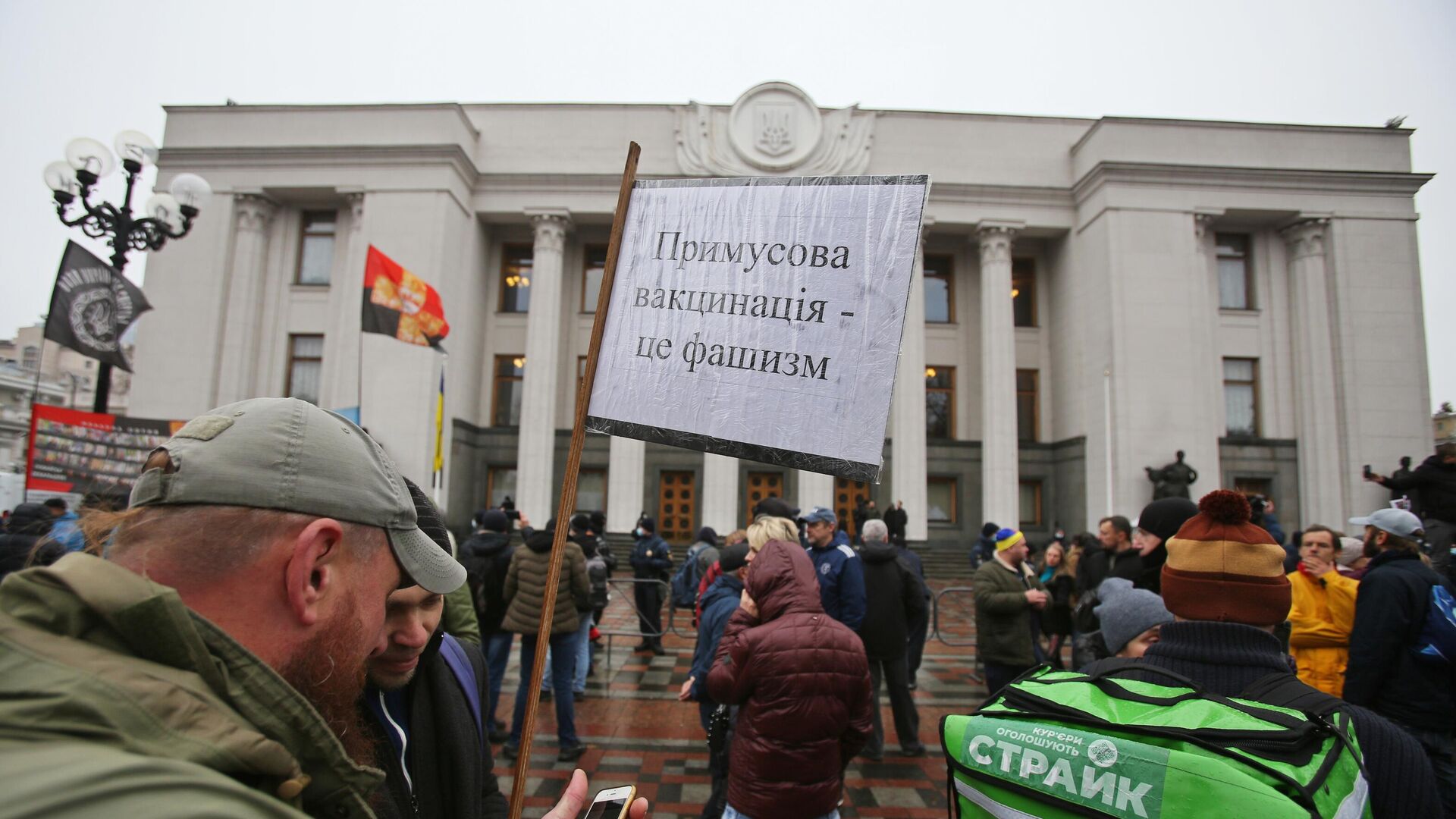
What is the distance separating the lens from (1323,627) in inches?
156

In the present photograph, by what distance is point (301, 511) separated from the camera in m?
1.09

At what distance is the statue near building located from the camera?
63.8ft

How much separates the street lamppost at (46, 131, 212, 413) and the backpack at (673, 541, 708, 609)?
693 centimetres

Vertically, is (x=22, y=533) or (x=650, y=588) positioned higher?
(x=22, y=533)

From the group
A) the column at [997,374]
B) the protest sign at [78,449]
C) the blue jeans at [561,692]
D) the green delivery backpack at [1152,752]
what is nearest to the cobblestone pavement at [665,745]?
the blue jeans at [561,692]

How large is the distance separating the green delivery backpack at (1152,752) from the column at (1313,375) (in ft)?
84.7

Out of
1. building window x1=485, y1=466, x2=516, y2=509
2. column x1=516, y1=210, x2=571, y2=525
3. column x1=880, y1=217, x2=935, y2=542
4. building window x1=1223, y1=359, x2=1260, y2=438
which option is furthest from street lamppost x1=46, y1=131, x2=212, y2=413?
building window x1=1223, y1=359, x2=1260, y2=438

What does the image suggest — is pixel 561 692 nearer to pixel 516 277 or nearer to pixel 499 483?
pixel 499 483

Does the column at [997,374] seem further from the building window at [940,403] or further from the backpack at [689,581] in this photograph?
the backpack at [689,581]

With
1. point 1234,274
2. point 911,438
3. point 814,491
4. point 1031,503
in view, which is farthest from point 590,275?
point 1234,274

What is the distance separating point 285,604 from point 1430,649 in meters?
4.51

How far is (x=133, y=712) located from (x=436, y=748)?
1.25m

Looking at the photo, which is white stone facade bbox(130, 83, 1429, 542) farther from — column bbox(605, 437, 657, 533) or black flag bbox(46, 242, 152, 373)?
black flag bbox(46, 242, 152, 373)

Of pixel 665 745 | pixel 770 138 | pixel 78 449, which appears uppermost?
pixel 770 138
